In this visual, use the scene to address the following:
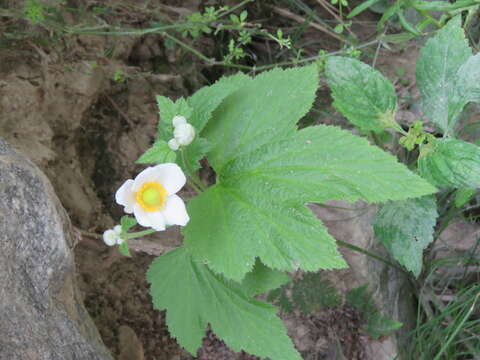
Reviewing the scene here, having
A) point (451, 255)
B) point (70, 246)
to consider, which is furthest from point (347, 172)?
point (451, 255)

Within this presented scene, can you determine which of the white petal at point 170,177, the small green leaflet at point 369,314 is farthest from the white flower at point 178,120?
the small green leaflet at point 369,314

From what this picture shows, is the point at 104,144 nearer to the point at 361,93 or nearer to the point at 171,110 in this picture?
the point at 171,110

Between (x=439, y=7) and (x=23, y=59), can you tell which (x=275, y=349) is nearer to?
(x=439, y=7)

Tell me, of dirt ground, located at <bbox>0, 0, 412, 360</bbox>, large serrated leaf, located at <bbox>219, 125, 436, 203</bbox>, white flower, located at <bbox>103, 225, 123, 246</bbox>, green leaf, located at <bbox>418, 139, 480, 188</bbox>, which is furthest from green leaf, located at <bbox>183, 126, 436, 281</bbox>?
dirt ground, located at <bbox>0, 0, 412, 360</bbox>

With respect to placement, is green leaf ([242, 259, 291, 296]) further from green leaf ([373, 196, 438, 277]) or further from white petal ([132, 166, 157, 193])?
white petal ([132, 166, 157, 193])

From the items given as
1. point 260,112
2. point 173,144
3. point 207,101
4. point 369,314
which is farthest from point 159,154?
point 369,314

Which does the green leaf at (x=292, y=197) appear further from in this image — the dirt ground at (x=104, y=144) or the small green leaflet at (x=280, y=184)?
the dirt ground at (x=104, y=144)
